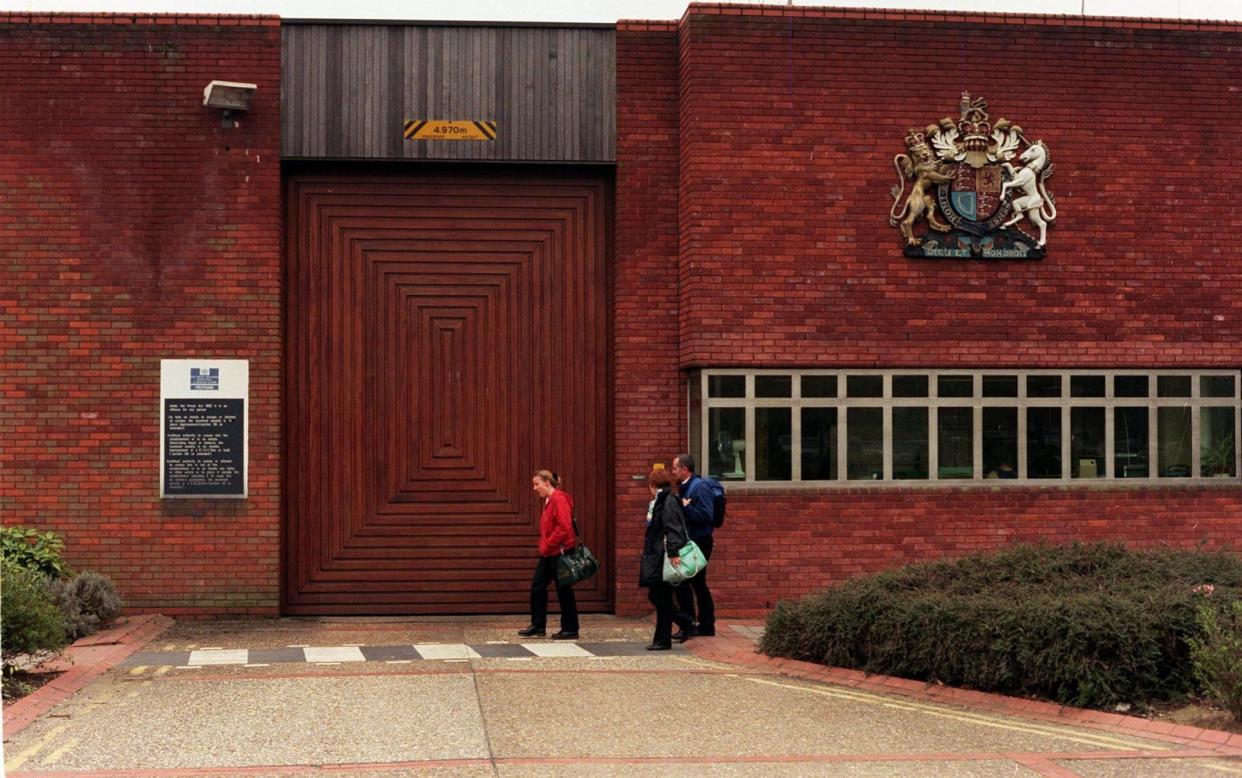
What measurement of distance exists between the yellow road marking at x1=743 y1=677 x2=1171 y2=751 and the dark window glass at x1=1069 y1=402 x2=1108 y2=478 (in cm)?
672

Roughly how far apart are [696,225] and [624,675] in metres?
5.95

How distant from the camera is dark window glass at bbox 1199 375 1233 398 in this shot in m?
17.3

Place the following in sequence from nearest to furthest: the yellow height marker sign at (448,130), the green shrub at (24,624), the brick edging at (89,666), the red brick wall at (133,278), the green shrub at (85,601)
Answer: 1. the brick edging at (89,666)
2. the green shrub at (24,624)
3. the green shrub at (85,601)
4. the red brick wall at (133,278)
5. the yellow height marker sign at (448,130)

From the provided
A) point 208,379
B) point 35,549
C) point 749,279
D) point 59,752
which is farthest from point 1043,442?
point 59,752

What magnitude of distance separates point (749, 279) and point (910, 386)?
2.09m

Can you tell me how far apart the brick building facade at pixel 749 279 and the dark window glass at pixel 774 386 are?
29 mm

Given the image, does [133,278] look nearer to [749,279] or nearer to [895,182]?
[749,279]

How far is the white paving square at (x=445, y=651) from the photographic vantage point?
13227 mm

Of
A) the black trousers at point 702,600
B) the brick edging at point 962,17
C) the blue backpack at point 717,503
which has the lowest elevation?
the black trousers at point 702,600

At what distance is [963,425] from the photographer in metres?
16.9

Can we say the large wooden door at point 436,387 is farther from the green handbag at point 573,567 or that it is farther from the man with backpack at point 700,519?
the man with backpack at point 700,519

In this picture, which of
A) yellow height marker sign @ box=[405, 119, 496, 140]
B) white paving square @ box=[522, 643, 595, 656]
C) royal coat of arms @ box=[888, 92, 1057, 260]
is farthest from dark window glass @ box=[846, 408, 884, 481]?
yellow height marker sign @ box=[405, 119, 496, 140]

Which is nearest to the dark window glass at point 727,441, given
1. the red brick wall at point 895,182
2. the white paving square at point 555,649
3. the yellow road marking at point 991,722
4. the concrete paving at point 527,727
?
the red brick wall at point 895,182

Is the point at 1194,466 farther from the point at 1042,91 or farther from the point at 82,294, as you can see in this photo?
the point at 82,294
